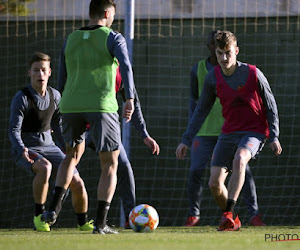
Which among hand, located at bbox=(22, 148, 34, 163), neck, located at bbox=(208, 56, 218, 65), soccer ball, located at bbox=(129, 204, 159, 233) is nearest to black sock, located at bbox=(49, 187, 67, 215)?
soccer ball, located at bbox=(129, 204, 159, 233)

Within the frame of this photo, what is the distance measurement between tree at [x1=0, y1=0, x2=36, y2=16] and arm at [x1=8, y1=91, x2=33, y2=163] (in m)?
2.70

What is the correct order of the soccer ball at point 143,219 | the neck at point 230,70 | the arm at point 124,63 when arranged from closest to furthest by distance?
the arm at point 124,63, the soccer ball at point 143,219, the neck at point 230,70

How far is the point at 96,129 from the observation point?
629 centimetres

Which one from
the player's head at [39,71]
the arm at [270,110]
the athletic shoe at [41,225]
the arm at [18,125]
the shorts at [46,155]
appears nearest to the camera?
the arm at [270,110]

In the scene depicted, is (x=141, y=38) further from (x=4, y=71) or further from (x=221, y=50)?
(x=221, y=50)

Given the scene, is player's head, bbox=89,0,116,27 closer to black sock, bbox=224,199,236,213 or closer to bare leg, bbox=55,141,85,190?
bare leg, bbox=55,141,85,190

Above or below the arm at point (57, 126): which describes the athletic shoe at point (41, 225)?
below

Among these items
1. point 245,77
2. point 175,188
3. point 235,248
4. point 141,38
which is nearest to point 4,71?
point 141,38

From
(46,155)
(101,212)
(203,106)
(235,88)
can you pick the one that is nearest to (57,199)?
(101,212)

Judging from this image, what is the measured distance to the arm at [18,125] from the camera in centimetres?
745

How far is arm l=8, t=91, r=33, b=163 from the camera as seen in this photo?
7447mm

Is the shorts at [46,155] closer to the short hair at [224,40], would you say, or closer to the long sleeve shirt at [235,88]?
the long sleeve shirt at [235,88]

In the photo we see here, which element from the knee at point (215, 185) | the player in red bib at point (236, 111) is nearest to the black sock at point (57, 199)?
the player in red bib at point (236, 111)

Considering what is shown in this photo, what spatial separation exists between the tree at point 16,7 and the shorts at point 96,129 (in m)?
4.06
